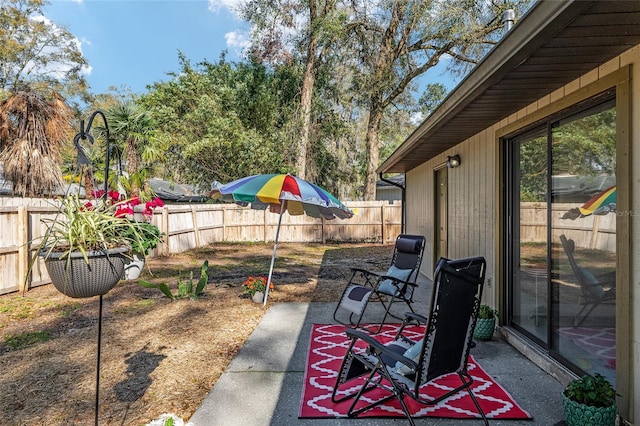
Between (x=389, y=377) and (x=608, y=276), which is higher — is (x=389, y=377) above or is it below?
below

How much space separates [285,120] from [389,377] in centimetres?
1478

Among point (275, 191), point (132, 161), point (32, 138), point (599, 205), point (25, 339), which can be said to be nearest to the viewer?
point (599, 205)

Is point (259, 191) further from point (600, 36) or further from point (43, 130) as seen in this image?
point (43, 130)

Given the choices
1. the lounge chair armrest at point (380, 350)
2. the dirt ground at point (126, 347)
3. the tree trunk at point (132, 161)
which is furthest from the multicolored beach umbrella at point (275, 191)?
the tree trunk at point (132, 161)

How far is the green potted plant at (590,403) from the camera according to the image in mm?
2121

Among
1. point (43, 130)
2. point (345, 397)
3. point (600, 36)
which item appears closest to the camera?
point (600, 36)

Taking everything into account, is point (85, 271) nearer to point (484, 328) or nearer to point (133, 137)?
point (484, 328)

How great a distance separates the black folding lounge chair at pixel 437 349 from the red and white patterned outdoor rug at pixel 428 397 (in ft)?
0.29

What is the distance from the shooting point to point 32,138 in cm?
870

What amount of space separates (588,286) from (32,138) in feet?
34.6

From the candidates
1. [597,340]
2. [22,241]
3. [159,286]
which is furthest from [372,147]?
[597,340]

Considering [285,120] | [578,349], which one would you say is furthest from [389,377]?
[285,120]

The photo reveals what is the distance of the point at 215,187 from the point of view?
17.3ft

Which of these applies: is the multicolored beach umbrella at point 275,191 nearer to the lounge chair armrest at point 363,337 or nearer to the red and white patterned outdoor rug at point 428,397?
the red and white patterned outdoor rug at point 428,397
